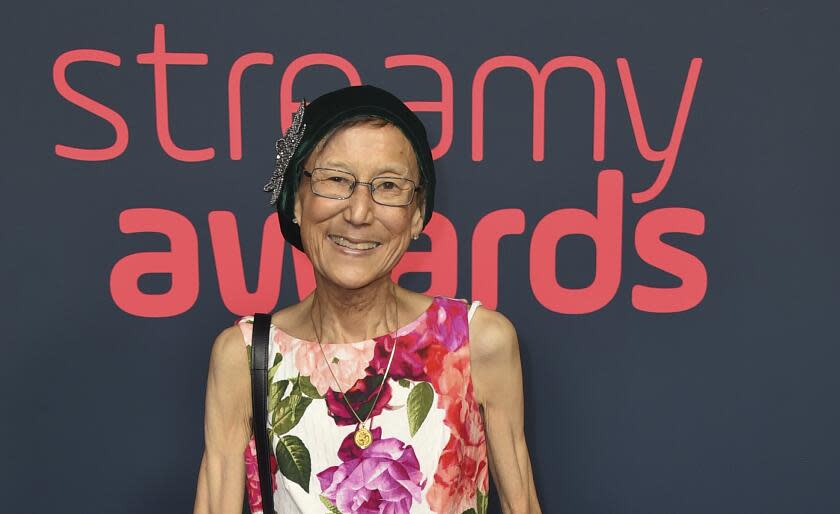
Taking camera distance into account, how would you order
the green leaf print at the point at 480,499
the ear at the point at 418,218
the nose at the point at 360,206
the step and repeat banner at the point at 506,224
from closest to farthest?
1. the nose at the point at 360,206
2. the ear at the point at 418,218
3. the green leaf print at the point at 480,499
4. the step and repeat banner at the point at 506,224

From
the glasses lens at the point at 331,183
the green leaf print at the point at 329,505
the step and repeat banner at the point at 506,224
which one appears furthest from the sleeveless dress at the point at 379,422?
the step and repeat banner at the point at 506,224

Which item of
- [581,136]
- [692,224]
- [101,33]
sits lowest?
[692,224]

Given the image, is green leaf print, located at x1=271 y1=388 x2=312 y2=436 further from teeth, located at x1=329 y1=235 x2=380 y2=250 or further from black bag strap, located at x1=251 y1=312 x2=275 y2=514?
teeth, located at x1=329 y1=235 x2=380 y2=250

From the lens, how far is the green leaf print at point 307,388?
57.4 inches

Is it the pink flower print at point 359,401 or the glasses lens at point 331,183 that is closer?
the glasses lens at point 331,183

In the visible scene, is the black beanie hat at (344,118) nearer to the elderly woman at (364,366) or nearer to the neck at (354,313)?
the elderly woman at (364,366)

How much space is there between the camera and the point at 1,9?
72.7 inches

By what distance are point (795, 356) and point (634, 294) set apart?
417mm

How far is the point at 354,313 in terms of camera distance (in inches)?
57.5

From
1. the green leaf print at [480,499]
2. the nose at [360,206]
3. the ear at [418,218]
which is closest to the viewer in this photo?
the nose at [360,206]

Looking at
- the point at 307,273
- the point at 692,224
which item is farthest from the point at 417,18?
the point at 692,224

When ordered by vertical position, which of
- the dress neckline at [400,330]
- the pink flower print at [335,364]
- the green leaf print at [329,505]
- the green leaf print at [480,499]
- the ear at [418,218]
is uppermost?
the ear at [418,218]

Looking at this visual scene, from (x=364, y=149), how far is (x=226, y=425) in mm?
574

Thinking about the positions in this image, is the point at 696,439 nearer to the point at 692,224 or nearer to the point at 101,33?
the point at 692,224
